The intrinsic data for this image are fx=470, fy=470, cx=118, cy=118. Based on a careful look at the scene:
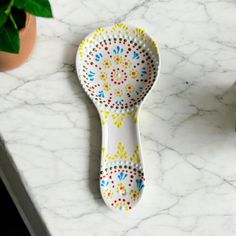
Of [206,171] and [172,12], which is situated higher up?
[172,12]

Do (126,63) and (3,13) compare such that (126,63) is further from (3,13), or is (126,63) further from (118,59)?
(3,13)

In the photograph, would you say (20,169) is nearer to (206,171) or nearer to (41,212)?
(41,212)

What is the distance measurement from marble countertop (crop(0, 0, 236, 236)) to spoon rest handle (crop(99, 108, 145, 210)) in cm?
2

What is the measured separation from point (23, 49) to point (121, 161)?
0.22 metres

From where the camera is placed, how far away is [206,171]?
0.66 m

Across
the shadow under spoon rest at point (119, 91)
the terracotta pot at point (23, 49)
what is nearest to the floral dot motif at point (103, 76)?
the shadow under spoon rest at point (119, 91)

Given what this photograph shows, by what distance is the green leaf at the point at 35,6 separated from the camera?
604 mm

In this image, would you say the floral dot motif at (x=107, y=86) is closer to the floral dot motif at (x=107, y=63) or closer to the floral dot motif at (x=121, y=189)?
the floral dot motif at (x=107, y=63)

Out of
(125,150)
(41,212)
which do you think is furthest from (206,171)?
(41,212)

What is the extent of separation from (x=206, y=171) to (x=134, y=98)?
0.15 meters

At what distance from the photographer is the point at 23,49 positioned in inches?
27.5

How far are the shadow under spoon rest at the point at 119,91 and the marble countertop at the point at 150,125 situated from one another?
0.02 metres

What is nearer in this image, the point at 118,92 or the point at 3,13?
the point at 3,13

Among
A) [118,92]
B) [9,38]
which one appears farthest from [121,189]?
[9,38]
